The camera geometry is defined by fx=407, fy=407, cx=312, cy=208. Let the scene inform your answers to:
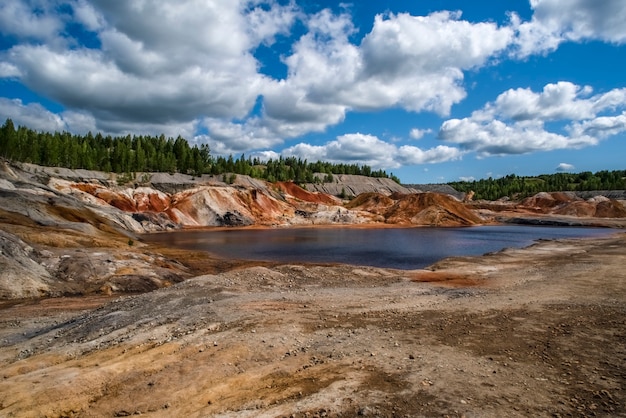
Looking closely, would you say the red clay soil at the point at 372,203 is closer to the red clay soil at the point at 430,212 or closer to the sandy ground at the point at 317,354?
the red clay soil at the point at 430,212

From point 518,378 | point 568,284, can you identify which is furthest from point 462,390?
point 568,284

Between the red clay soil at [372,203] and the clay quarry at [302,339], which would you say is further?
the red clay soil at [372,203]

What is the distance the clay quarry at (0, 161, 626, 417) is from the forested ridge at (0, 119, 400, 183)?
84624 mm

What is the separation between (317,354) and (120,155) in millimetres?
123739

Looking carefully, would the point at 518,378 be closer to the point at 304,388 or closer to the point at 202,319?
the point at 304,388

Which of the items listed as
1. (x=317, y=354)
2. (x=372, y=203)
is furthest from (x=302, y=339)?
(x=372, y=203)

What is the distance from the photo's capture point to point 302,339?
1382cm

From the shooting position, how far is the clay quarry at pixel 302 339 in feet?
31.2

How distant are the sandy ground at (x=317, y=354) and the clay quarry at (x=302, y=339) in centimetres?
6

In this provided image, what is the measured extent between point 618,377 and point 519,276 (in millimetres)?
21860

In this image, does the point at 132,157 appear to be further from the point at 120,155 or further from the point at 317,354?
the point at 317,354

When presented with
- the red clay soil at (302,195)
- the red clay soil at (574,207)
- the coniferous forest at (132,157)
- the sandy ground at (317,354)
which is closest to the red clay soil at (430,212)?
the red clay soil at (302,195)

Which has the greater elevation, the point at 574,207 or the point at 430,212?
the point at 574,207

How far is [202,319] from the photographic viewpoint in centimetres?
1625
